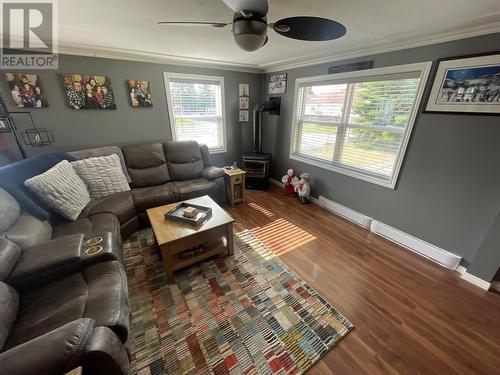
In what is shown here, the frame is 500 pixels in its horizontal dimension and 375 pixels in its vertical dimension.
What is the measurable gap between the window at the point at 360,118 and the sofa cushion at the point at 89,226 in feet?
9.31

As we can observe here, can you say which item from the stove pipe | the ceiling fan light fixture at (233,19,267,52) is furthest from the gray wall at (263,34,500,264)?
the ceiling fan light fixture at (233,19,267,52)

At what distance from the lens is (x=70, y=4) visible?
1.37 metres

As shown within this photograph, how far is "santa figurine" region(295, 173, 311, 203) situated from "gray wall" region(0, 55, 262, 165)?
2.07 metres

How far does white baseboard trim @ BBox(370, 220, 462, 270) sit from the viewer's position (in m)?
1.95

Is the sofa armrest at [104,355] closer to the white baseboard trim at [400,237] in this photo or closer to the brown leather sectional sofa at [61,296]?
the brown leather sectional sofa at [61,296]

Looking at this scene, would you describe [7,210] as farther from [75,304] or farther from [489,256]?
[489,256]

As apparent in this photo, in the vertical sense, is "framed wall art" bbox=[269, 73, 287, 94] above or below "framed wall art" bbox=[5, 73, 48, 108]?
above

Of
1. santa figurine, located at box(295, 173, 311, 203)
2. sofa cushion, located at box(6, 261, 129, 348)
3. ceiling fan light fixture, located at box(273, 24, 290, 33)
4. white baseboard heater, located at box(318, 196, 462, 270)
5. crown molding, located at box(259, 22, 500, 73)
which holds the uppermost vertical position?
crown molding, located at box(259, 22, 500, 73)

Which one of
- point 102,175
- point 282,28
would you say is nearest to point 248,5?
point 282,28

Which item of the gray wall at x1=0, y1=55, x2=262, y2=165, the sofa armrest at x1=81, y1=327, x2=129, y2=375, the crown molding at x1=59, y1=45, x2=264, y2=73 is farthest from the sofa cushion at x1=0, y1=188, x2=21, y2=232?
the crown molding at x1=59, y1=45, x2=264, y2=73

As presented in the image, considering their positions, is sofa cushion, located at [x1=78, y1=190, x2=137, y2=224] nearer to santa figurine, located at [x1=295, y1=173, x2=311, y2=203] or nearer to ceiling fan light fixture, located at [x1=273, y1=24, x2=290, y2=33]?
ceiling fan light fixture, located at [x1=273, y1=24, x2=290, y2=33]

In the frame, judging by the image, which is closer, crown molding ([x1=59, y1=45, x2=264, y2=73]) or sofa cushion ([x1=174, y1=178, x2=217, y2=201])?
crown molding ([x1=59, y1=45, x2=264, y2=73])

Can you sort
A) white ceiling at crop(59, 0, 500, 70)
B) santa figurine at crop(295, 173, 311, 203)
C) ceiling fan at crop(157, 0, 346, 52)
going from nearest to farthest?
1. ceiling fan at crop(157, 0, 346, 52)
2. white ceiling at crop(59, 0, 500, 70)
3. santa figurine at crop(295, 173, 311, 203)

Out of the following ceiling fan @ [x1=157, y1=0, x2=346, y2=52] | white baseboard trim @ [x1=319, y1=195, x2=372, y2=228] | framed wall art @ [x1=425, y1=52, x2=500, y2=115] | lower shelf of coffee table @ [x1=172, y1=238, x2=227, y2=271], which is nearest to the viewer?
ceiling fan @ [x1=157, y1=0, x2=346, y2=52]
